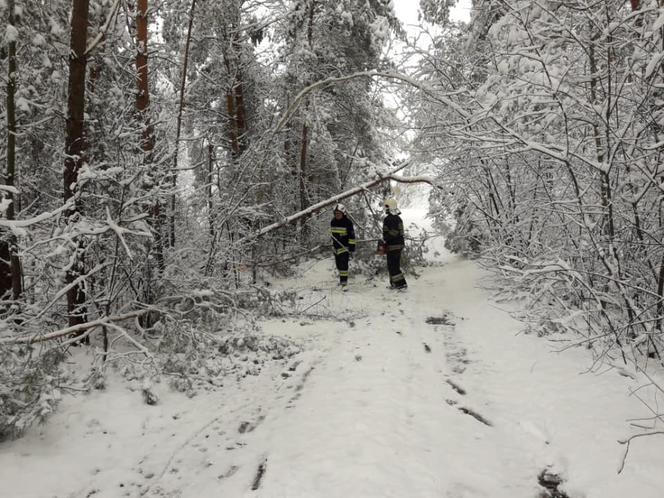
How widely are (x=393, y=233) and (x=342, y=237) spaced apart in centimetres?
121

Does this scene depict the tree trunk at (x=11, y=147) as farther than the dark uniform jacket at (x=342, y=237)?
No

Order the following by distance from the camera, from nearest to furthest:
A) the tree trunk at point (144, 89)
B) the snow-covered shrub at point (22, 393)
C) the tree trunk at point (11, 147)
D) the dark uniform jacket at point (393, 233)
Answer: the snow-covered shrub at point (22, 393)
the tree trunk at point (11, 147)
the tree trunk at point (144, 89)
the dark uniform jacket at point (393, 233)

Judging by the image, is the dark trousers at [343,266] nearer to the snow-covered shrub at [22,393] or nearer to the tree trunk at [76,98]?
the tree trunk at [76,98]

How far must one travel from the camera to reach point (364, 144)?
15219mm

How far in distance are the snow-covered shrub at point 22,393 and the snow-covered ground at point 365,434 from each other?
7.5 inches

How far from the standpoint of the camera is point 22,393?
12.5 feet

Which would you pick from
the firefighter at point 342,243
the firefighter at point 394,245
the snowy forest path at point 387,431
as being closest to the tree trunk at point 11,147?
the snowy forest path at point 387,431

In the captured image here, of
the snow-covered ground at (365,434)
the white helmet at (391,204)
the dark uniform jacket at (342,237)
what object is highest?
the white helmet at (391,204)

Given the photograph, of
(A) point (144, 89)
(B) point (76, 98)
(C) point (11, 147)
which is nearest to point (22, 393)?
(C) point (11, 147)

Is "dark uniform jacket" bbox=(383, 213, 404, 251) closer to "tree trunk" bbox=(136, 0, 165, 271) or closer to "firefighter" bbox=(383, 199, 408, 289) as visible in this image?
"firefighter" bbox=(383, 199, 408, 289)

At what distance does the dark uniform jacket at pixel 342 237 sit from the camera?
10.5 meters

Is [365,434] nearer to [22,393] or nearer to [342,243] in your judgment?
[22,393]

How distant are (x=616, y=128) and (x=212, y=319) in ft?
17.8

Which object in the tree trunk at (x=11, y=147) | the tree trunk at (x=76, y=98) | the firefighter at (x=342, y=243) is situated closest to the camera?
the tree trunk at (x=11, y=147)
